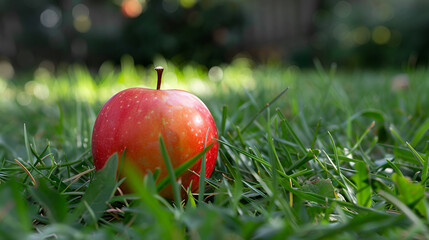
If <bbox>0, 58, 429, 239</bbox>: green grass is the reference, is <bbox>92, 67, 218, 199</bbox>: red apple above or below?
above

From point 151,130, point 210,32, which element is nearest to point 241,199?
point 151,130

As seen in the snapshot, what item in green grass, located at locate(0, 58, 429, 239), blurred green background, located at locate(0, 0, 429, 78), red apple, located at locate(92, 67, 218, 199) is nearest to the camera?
green grass, located at locate(0, 58, 429, 239)

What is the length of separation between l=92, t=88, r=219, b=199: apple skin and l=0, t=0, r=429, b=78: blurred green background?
149 inches

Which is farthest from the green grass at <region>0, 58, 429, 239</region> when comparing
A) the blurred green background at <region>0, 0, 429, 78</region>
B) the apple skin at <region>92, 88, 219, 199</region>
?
the blurred green background at <region>0, 0, 429, 78</region>

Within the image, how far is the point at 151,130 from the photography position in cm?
78

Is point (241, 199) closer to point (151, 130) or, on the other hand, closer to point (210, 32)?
point (151, 130)

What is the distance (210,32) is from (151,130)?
5871mm

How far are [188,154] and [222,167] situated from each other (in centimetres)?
23

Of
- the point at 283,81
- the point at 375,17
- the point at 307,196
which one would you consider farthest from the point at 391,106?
the point at 375,17

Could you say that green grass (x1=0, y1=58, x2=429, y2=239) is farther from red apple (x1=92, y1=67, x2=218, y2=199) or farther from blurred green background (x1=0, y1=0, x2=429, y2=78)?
blurred green background (x1=0, y1=0, x2=429, y2=78)

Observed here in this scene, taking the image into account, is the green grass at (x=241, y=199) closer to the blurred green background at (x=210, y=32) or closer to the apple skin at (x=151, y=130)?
the apple skin at (x=151, y=130)

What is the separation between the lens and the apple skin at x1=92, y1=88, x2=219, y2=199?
2.56ft

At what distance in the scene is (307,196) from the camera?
0.74m

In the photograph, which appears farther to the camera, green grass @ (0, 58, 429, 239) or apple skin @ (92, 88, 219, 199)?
apple skin @ (92, 88, 219, 199)
